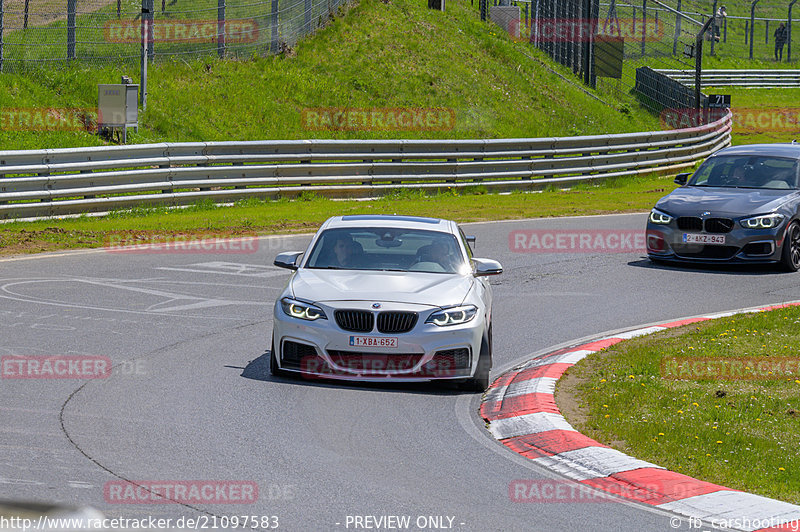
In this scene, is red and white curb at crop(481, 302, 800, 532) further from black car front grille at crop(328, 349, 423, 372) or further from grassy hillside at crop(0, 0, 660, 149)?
grassy hillside at crop(0, 0, 660, 149)

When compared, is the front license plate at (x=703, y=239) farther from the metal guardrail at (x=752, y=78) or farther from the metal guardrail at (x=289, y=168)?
the metal guardrail at (x=752, y=78)

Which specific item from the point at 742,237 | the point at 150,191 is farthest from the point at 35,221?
the point at 742,237

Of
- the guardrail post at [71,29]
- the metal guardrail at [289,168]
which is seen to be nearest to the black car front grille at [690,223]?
the metal guardrail at [289,168]

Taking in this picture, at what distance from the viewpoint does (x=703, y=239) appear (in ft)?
53.5

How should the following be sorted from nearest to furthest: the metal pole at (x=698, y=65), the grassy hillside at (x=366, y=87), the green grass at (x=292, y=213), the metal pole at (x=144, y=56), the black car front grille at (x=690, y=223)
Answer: the black car front grille at (x=690, y=223), the green grass at (x=292, y=213), the metal pole at (x=144, y=56), the grassy hillside at (x=366, y=87), the metal pole at (x=698, y=65)

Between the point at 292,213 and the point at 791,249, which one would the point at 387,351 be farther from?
the point at 292,213

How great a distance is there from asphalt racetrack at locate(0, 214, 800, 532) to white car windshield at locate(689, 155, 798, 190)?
8.59 feet

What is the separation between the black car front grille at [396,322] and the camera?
916 centimetres

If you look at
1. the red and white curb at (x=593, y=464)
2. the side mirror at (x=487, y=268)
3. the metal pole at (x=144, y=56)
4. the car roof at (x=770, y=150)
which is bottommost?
the red and white curb at (x=593, y=464)

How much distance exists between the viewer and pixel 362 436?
7734 mm

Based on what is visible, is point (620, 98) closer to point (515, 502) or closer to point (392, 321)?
point (392, 321)

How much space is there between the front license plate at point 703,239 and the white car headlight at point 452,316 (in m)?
7.83

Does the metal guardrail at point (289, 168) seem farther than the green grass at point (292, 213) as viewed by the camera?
Yes

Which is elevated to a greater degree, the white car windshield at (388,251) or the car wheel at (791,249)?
the white car windshield at (388,251)
